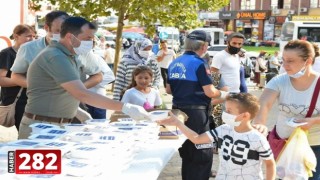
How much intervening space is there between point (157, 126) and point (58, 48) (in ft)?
3.19

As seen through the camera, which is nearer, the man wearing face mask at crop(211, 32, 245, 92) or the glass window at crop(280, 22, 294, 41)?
the man wearing face mask at crop(211, 32, 245, 92)

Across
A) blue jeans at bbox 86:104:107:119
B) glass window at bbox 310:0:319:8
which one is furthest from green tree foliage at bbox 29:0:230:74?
glass window at bbox 310:0:319:8

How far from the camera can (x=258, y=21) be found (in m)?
63.5

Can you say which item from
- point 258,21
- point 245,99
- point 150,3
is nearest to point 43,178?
point 245,99

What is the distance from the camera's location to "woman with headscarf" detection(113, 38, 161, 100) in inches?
255

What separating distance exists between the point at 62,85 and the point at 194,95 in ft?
5.95

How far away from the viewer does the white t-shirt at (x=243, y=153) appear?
3467mm

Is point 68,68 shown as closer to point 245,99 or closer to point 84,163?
point 84,163

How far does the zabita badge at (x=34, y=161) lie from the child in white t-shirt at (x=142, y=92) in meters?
2.46

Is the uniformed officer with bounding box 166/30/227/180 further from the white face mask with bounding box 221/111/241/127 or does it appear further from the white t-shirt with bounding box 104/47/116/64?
the white t-shirt with bounding box 104/47/116/64

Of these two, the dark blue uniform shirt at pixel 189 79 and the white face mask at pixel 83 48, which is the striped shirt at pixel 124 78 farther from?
the white face mask at pixel 83 48

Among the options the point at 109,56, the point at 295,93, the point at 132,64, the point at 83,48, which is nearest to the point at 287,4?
the point at 109,56

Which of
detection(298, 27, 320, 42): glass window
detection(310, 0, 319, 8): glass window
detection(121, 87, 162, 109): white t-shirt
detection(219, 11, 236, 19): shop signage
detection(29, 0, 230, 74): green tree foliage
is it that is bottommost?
detection(121, 87, 162, 109): white t-shirt

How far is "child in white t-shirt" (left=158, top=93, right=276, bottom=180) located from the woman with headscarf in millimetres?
2955
